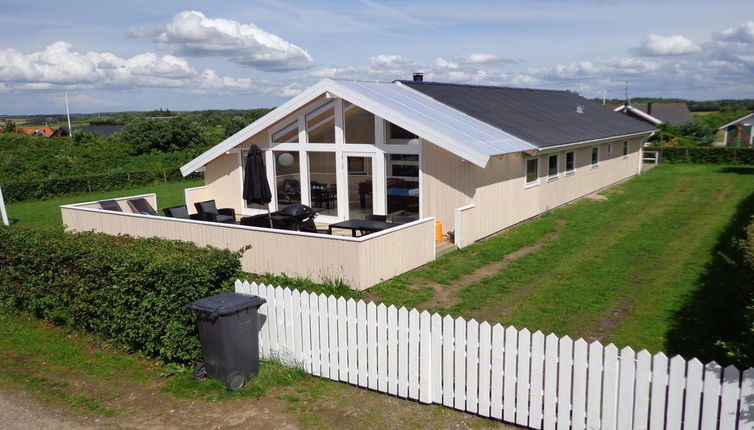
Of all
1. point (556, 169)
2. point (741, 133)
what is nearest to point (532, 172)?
point (556, 169)

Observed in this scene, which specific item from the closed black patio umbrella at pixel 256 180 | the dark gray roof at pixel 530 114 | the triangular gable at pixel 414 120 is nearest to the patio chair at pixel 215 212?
the triangular gable at pixel 414 120

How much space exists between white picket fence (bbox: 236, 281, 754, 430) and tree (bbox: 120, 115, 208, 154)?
41.9 meters

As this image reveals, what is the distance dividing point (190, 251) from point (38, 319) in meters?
Answer: 3.99

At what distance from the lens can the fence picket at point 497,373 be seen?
19.5 feet

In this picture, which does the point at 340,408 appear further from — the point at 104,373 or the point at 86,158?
the point at 86,158

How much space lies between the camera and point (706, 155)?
35125 mm

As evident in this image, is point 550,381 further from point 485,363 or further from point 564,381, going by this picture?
point 485,363

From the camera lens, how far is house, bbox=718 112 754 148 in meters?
54.7

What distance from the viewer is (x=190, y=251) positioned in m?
7.95

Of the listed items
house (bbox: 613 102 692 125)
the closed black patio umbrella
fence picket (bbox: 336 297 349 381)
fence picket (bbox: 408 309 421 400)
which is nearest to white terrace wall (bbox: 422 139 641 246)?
the closed black patio umbrella

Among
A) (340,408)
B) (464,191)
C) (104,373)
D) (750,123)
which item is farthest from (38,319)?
(750,123)

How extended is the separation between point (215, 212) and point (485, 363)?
42.9 ft

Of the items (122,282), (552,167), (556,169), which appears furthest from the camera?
→ (556,169)

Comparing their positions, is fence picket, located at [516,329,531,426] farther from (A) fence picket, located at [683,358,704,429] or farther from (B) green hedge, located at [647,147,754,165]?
(B) green hedge, located at [647,147,754,165]
